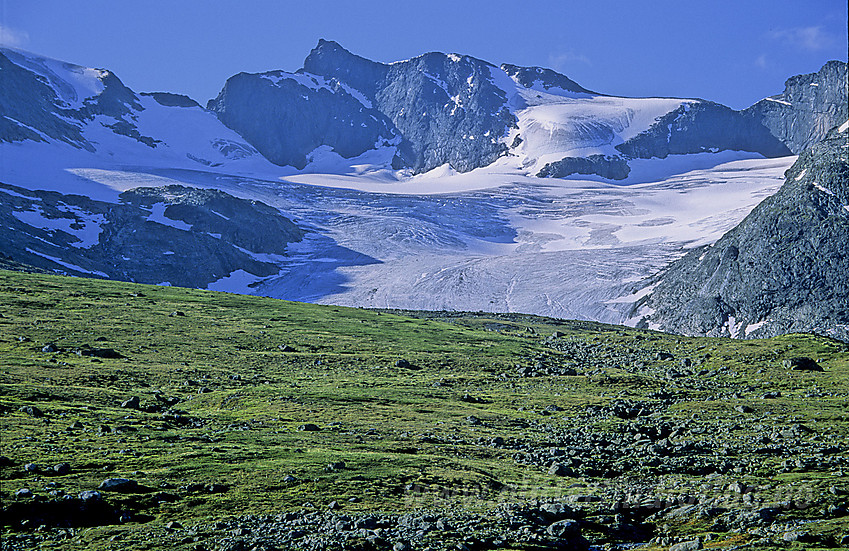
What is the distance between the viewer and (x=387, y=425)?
133ft

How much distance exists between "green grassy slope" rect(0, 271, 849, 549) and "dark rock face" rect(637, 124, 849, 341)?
63.1 m

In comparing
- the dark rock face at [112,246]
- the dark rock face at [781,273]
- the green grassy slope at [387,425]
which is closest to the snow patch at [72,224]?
the dark rock face at [112,246]

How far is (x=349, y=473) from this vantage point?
29.5m

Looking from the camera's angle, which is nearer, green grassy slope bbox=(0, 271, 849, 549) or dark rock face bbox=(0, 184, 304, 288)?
green grassy slope bbox=(0, 271, 849, 549)

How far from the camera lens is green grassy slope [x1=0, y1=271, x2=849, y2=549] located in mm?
26219

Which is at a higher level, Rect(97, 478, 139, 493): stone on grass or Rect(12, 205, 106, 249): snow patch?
Rect(12, 205, 106, 249): snow patch

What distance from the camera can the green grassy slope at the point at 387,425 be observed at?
2622cm

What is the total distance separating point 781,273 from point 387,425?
118m

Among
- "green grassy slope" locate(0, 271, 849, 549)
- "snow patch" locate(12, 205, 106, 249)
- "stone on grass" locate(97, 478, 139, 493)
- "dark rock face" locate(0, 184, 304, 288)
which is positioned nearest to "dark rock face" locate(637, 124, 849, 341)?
"green grassy slope" locate(0, 271, 849, 549)

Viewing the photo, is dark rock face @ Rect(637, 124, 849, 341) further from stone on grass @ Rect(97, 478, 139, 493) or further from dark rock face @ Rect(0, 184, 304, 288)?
stone on grass @ Rect(97, 478, 139, 493)

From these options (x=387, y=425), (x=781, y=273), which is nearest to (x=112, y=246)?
(x=781, y=273)

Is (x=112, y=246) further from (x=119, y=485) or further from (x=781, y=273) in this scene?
(x=119, y=485)

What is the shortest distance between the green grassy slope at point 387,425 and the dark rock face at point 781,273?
6306cm

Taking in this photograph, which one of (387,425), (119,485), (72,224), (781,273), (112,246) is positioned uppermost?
(72,224)
